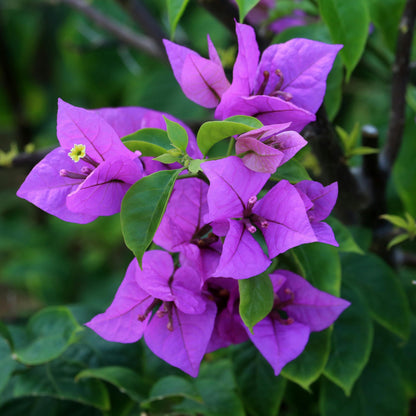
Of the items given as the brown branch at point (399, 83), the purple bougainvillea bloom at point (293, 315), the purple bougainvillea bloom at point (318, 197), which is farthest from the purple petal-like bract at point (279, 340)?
the brown branch at point (399, 83)

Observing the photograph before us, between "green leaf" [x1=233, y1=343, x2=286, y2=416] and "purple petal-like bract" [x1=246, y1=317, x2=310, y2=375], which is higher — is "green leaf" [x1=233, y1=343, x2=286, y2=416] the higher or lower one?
the lower one

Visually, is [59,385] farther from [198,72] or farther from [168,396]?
[198,72]

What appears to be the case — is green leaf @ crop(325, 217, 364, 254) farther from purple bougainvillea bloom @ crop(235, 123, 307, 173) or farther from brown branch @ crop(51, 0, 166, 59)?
brown branch @ crop(51, 0, 166, 59)

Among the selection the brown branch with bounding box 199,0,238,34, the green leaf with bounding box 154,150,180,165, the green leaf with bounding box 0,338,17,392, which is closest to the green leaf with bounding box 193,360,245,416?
the green leaf with bounding box 0,338,17,392

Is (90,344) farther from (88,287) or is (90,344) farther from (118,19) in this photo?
(118,19)

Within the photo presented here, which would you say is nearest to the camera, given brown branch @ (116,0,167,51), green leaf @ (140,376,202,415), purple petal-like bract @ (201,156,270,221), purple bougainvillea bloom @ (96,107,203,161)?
purple petal-like bract @ (201,156,270,221)

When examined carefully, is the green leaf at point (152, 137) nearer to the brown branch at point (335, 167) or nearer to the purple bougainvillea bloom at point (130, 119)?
the purple bougainvillea bloom at point (130, 119)

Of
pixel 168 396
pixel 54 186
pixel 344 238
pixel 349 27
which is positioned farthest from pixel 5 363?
pixel 349 27
